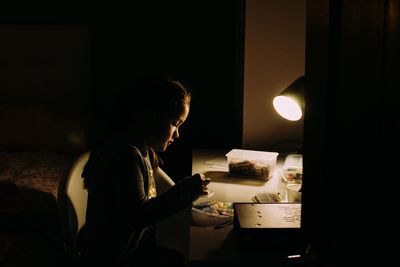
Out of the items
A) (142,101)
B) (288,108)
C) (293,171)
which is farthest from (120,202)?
(288,108)

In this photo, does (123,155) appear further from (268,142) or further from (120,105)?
(268,142)

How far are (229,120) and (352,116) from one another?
2.44m

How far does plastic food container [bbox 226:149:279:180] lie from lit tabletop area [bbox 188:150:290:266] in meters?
0.03

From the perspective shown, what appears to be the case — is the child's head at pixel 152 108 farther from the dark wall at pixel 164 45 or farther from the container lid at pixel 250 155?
the dark wall at pixel 164 45

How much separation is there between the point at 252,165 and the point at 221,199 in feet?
1.18

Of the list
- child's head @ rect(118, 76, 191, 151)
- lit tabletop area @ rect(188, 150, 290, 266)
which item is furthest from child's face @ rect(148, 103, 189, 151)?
lit tabletop area @ rect(188, 150, 290, 266)

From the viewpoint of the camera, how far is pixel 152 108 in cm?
150

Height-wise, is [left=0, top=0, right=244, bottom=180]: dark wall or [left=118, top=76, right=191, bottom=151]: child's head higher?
[left=0, top=0, right=244, bottom=180]: dark wall

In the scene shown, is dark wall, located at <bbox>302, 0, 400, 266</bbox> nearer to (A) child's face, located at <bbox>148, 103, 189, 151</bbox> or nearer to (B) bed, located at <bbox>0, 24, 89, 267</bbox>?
(A) child's face, located at <bbox>148, 103, 189, 151</bbox>

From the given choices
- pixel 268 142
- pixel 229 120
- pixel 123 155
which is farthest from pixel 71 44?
pixel 123 155

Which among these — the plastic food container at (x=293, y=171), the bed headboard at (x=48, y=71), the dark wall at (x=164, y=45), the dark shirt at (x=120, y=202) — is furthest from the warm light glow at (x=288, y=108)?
the bed headboard at (x=48, y=71)

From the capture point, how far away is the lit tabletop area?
1.07 m

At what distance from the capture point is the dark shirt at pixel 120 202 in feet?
4.42

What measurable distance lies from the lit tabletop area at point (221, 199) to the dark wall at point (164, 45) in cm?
64
